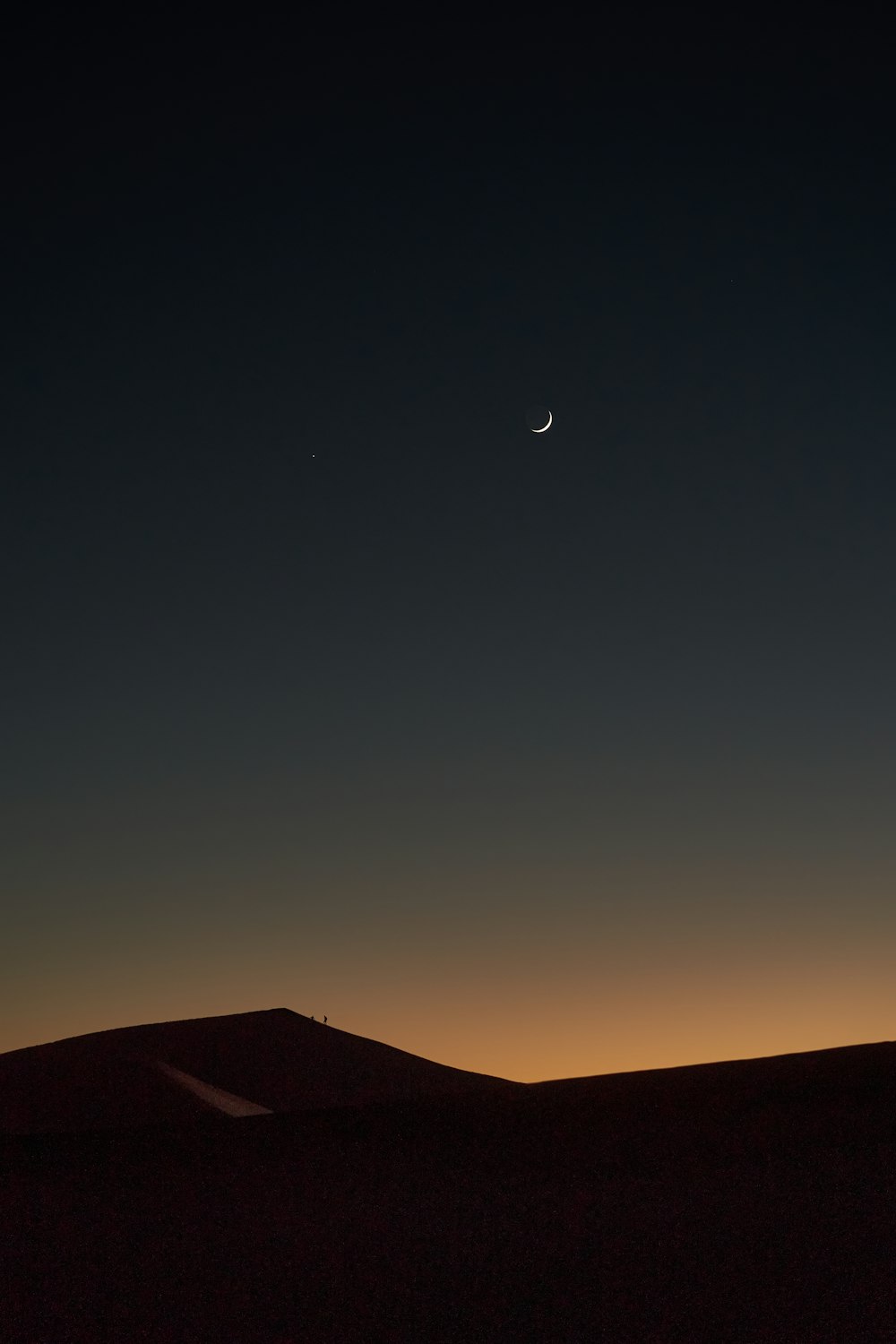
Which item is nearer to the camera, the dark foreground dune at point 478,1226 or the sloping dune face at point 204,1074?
the dark foreground dune at point 478,1226

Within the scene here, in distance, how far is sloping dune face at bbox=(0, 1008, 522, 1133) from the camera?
3972 cm

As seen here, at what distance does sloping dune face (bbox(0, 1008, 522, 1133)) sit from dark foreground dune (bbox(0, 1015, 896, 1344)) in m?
16.2

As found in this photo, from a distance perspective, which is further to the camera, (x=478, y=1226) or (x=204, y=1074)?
(x=204, y=1074)

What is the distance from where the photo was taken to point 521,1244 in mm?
15164

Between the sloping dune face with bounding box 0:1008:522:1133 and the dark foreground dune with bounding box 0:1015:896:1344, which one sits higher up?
the sloping dune face with bounding box 0:1008:522:1133

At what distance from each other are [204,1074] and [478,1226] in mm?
35284

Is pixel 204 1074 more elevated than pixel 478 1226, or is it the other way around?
pixel 204 1074

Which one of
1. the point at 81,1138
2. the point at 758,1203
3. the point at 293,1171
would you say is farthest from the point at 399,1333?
the point at 81,1138

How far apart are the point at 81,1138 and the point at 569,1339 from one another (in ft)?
45.7

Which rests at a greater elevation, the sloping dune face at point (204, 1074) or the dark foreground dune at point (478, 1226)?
the sloping dune face at point (204, 1074)

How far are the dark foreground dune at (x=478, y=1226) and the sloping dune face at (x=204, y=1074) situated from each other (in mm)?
16220

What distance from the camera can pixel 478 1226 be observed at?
16016mm

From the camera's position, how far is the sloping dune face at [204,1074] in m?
39.7

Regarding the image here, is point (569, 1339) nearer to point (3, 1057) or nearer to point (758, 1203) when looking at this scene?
point (758, 1203)
